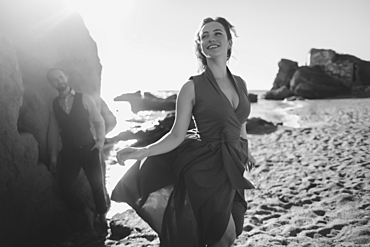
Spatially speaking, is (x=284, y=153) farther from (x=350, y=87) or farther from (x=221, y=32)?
(x=350, y=87)

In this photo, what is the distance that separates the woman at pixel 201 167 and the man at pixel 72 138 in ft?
4.94

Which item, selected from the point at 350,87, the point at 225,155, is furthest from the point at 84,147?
the point at 350,87

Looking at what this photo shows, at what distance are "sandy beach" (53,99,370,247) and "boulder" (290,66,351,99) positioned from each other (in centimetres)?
2991

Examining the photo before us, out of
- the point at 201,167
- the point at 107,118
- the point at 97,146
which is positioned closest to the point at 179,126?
the point at 201,167

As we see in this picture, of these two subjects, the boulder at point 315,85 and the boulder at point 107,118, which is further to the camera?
the boulder at point 315,85

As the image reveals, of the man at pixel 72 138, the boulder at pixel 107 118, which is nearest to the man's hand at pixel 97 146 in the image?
the man at pixel 72 138

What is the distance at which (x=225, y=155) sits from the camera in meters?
2.10

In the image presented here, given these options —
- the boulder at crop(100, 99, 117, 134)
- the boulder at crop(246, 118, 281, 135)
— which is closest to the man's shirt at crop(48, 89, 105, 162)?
the boulder at crop(100, 99, 117, 134)

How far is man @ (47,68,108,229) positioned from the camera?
3.55 metres

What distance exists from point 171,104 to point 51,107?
1007 inches

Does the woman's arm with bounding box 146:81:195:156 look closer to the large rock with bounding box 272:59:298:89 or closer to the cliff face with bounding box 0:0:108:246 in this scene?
the cliff face with bounding box 0:0:108:246

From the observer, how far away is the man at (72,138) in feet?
11.6

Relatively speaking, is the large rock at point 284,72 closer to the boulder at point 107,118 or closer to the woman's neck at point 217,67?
the boulder at point 107,118

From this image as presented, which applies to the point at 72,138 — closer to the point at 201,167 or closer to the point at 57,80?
the point at 57,80
